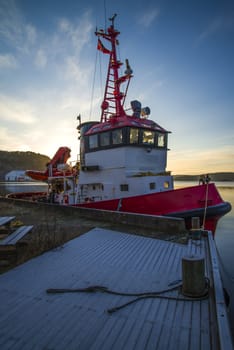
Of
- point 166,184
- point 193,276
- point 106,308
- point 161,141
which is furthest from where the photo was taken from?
point 161,141

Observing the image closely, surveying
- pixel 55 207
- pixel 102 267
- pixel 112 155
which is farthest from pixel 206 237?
pixel 55 207

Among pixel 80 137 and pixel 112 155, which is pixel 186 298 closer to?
pixel 112 155

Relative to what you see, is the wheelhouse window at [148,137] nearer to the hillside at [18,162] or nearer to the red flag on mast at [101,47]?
the red flag on mast at [101,47]

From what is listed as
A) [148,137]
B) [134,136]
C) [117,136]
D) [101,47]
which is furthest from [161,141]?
[101,47]

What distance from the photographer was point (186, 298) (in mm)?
2738

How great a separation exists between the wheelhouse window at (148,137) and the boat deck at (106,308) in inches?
257

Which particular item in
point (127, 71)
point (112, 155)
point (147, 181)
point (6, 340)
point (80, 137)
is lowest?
point (6, 340)

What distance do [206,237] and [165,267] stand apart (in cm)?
Answer: 227

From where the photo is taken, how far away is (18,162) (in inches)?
6486

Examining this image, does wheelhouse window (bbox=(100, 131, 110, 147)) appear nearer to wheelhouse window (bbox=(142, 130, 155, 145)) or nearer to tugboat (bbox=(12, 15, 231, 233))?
tugboat (bbox=(12, 15, 231, 233))

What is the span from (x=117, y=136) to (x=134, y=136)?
76cm

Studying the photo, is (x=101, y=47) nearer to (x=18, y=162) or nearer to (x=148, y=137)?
(x=148, y=137)

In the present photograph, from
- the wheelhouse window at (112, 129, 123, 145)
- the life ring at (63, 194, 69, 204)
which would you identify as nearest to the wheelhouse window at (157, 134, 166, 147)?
the wheelhouse window at (112, 129, 123, 145)

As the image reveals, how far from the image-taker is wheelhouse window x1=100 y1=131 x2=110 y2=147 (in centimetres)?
999
